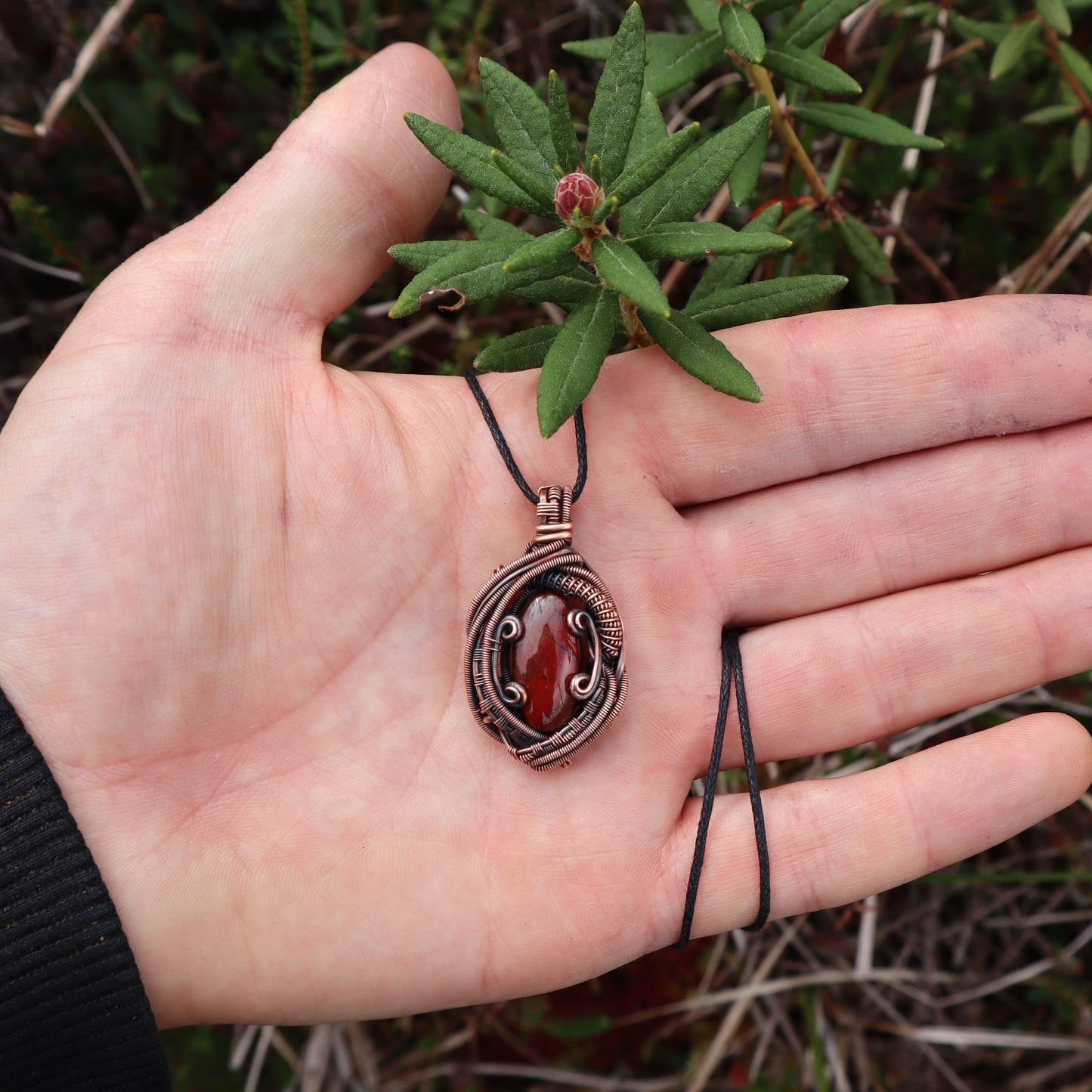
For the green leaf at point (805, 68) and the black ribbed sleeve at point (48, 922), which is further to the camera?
the green leaf at point (805, 68)

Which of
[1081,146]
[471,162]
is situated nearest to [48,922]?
[471,162]

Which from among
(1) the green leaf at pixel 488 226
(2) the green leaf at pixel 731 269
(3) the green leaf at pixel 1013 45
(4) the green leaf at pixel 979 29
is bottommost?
(2) the green leaf at pixel 731 269

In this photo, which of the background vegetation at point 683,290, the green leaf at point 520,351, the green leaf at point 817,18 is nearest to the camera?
the green leaf at point 520,351

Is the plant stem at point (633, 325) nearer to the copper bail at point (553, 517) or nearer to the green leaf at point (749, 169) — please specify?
the green leaf at point (749, 169)

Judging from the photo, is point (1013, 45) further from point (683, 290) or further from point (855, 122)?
point (683, 290)

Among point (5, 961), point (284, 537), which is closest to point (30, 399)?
point (284, 537)

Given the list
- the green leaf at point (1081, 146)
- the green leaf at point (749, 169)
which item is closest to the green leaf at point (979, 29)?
the green leaf at point (1081, 146)

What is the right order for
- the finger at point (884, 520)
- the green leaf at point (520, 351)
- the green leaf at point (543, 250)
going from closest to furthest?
the green leaf at point (543, 250) → the green leaf at point (520, 351) → the finger at point (884, 520)

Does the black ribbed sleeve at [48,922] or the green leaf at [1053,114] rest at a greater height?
the green leaf at [1053,114]
